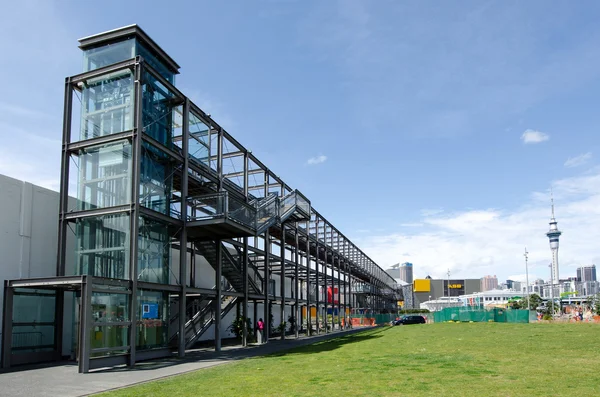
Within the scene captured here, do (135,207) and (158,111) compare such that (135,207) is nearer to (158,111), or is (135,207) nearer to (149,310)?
(149,310)

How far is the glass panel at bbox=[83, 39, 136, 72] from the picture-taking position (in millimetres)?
26078

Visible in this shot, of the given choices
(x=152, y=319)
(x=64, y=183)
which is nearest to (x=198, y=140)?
(x=64, y=183)

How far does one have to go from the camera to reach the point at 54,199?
26562mm

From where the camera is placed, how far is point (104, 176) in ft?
81.1

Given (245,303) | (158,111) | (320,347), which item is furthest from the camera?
(245,303)

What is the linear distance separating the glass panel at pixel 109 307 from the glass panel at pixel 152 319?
915mm

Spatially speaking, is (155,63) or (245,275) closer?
(155,63)

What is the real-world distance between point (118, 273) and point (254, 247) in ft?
47.6

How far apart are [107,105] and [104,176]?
3.29 m

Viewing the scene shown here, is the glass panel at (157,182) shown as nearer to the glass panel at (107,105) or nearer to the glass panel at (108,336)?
the glass panel at (107,105)

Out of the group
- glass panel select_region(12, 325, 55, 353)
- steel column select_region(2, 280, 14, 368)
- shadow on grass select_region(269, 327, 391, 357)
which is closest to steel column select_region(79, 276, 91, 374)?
steel column select_region(2, 280, 14, 368)

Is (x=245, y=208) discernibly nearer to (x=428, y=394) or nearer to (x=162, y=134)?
(x=162, y=134)

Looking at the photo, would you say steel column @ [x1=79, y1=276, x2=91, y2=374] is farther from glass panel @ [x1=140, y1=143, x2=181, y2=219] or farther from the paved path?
glass panel @ [x1=140, y1=143, x2=181, y2=219]

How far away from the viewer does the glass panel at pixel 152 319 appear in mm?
23594
